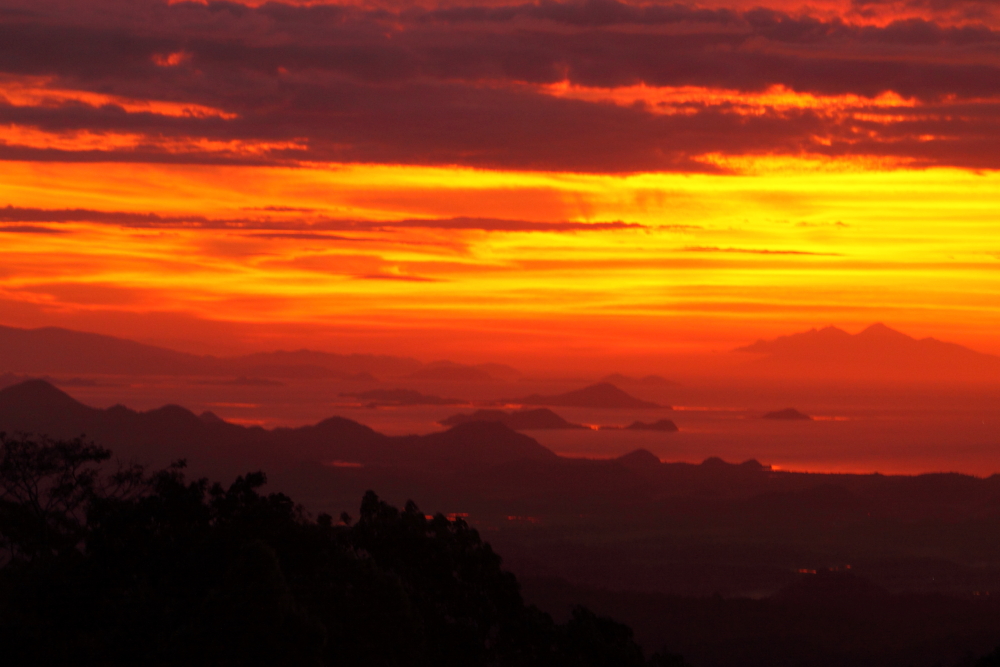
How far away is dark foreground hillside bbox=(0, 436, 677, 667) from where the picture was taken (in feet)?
A: 82.6

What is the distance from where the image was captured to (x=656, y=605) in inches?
5089

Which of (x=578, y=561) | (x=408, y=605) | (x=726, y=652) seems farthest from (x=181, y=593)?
(x=578, y=561)

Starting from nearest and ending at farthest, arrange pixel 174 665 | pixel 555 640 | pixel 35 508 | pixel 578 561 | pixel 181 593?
pixel 174 665 < pixel 181 593 < pixel 555 640 < pixel 35 508 < pixel 578 561

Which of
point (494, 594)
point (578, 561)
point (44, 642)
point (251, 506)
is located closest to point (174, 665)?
point (44, 642)

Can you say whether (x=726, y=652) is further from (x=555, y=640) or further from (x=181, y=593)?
(x=181, y=593)

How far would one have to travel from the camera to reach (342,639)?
30219 mm

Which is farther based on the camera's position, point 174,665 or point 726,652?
point 726,652

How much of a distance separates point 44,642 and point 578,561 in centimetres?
16122

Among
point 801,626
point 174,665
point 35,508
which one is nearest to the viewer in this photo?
point 174,665

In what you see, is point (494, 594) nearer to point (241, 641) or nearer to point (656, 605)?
point (241, 641)

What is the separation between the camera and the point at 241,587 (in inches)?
1015

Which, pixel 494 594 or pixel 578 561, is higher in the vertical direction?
pixel 494 594

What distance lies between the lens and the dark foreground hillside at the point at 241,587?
25172mm

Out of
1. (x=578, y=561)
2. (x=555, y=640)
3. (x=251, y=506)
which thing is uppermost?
(x=251, y=506)
